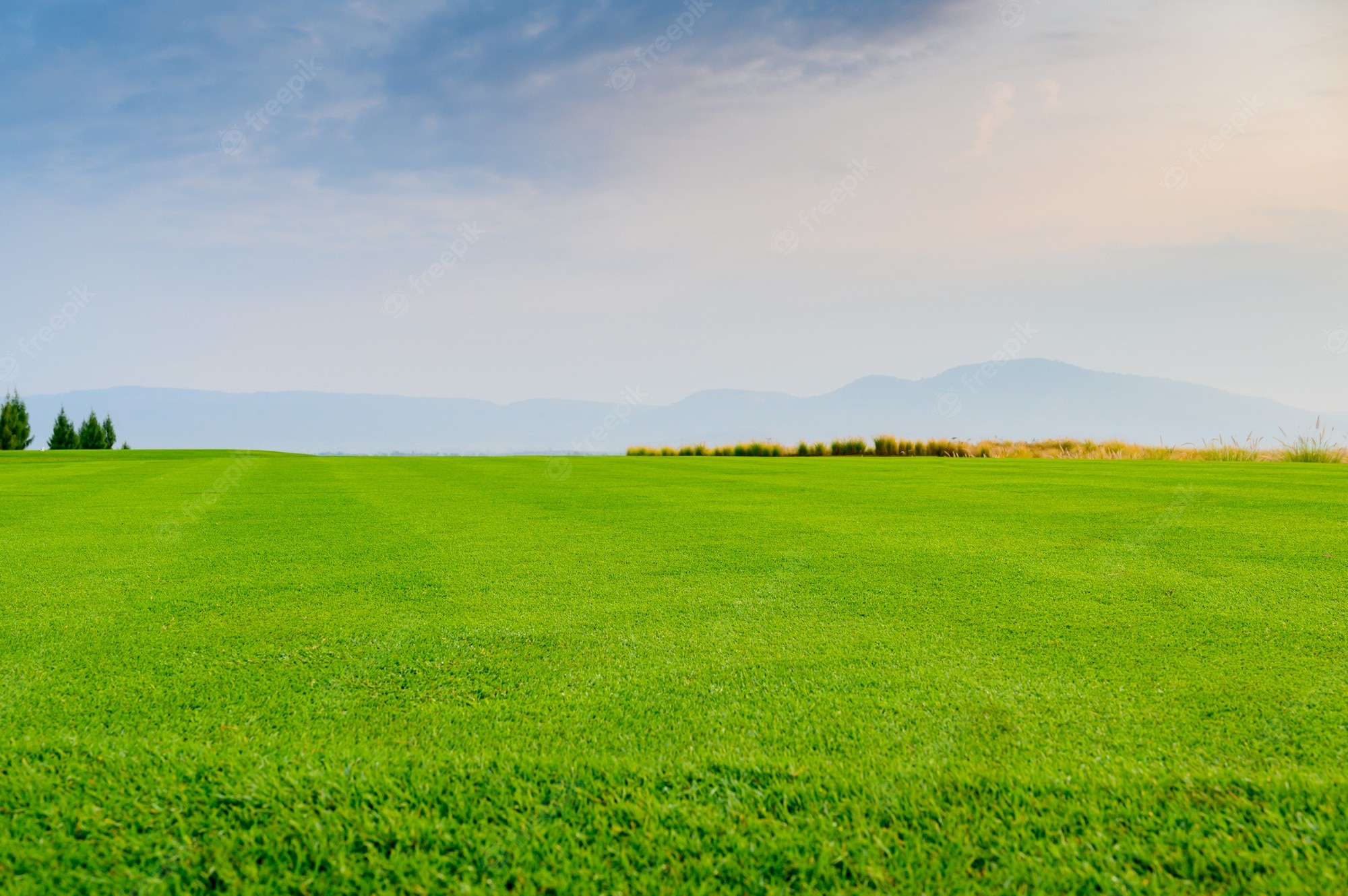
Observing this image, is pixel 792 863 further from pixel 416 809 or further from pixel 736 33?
pixel 736 33

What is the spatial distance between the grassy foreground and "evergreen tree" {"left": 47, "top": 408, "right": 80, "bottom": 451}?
6401 cm

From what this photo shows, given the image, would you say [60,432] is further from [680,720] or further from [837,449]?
[680,720]

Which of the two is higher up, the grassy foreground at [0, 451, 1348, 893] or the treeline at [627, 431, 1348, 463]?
the treeline at [627, 431, 1348, 463]

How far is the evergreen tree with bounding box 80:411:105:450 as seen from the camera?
52656 mm

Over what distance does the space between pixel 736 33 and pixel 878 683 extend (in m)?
21.5

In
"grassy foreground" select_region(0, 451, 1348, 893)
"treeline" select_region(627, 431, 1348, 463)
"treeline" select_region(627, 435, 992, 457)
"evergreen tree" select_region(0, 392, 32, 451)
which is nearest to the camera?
"grassy foreground" select_region(0, 451, 1348, 893)

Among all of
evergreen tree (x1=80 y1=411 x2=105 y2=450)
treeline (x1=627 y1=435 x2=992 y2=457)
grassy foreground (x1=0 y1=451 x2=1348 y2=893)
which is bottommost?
grassy foreground (x1=0 y1=451 x2=1348 y2=893)

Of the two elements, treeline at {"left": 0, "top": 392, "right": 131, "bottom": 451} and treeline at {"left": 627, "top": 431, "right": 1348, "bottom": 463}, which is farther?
treeline at {"left": 0, "top": 392, "right": 131, "bottom": 451}

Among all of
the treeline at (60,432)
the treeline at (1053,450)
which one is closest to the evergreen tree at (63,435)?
the treeline at (60,432)

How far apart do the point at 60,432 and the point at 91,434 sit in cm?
180

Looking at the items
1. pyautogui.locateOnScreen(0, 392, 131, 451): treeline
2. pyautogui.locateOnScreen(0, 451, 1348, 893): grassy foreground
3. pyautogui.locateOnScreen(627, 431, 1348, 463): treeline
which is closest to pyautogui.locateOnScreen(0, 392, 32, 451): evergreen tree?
pyautogui.locateOnScreen(0, 392, 131, 451): treeline

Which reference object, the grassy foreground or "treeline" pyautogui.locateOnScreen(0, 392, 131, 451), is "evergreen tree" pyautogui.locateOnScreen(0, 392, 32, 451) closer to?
"treeline" pyautogui.locateOnScreen(0, 392, 131, 451)

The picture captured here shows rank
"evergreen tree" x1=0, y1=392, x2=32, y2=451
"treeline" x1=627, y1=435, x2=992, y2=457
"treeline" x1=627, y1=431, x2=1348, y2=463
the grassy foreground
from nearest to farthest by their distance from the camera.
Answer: the grassy foreground, "treeline" x1=627, y1=431, x2=1348, y2=463, "treeline" x1=627, y1=435, x2=992, y2=457, "evergreen tree" x1=0, y1=392, x2=32, y2=451

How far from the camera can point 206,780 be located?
155cm
